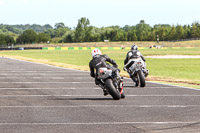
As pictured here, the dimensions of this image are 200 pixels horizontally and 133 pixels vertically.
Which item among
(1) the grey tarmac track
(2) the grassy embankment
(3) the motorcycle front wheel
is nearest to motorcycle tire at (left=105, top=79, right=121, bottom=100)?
(1) the grey tarmac track

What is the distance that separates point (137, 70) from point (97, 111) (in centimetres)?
680

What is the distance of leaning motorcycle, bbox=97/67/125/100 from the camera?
1409 centimetres

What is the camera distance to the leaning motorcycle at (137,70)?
60.7 ft

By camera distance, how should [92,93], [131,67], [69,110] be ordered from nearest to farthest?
[69,110] → [92,93] → [131,67]

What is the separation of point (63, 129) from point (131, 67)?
998cm

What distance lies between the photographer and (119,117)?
35.7 feet

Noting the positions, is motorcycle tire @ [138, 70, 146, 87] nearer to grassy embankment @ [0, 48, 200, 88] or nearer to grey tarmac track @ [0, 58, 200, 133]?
grey tarmac track @ [0, 58, 200, 133]

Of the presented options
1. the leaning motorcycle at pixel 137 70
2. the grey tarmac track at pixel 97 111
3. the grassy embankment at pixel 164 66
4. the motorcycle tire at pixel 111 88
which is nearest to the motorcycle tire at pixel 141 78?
the leaning motorcycle at pixel 137 70

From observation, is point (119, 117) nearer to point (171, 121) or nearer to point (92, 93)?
point (171, 121)

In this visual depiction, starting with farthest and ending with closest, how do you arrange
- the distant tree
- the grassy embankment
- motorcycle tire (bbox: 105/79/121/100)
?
the distant tree < the grassy embankment < motorcycle tire (bbox: 105/79/121/100)

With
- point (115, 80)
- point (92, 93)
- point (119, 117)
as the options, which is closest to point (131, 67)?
point (92, 93)

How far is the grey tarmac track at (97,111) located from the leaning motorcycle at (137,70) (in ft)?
2.35

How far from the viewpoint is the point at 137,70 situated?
18.5 m

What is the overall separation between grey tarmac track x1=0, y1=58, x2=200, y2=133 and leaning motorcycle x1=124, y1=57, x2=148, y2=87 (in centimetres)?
72
